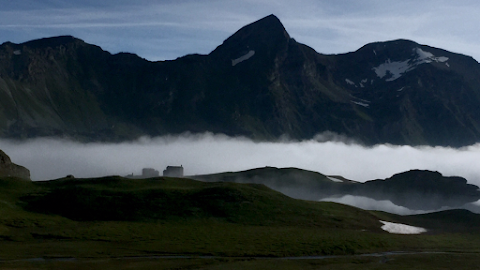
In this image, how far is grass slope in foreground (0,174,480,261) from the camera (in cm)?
12194

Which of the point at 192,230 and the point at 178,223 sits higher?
the point at 178,223

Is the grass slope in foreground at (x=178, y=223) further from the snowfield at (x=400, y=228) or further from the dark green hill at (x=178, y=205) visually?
the snowfield at (x=400, y=228)

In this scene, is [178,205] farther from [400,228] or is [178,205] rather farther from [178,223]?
[400,228]

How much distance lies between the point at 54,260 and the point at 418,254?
70.5m

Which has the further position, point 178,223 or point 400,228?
point 400,228

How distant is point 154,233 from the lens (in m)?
137

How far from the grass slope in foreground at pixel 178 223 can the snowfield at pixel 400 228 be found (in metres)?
3.24

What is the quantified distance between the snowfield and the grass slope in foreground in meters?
3.24

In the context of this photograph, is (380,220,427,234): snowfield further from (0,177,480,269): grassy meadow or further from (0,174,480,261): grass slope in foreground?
(0,177,480,269): grassy meadow

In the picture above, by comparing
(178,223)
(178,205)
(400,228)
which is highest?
(178,205)

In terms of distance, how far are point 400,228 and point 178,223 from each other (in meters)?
61.0

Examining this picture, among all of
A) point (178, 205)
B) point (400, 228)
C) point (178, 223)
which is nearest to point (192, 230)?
point (178, 223)

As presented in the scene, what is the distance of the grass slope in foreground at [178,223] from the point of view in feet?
400

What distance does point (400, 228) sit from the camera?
6575 inches
